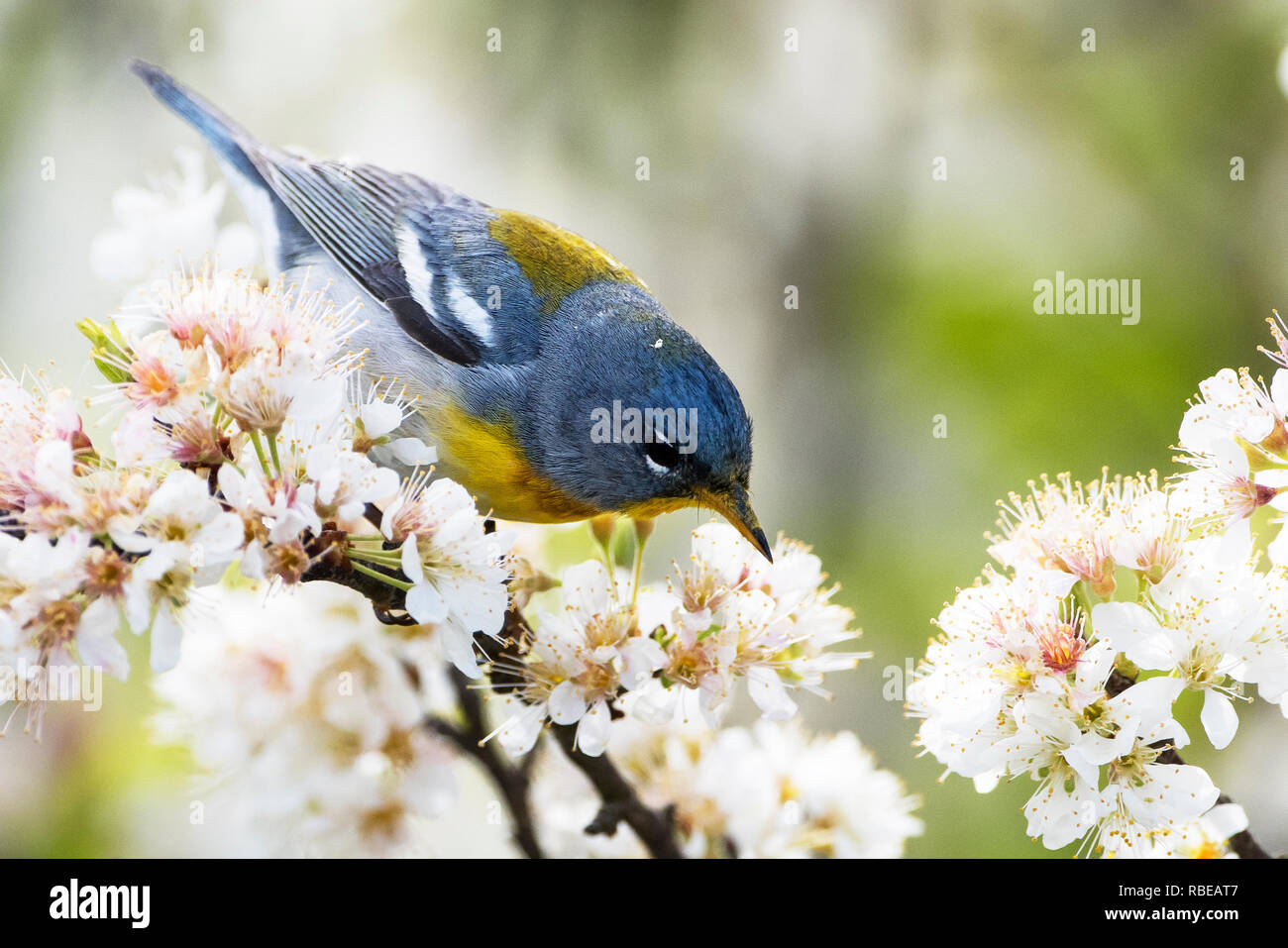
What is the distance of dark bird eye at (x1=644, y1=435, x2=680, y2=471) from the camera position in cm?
264

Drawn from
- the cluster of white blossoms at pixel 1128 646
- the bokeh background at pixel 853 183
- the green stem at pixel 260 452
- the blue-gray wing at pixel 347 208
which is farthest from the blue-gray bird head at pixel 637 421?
the bokeh background at pixel 853 183

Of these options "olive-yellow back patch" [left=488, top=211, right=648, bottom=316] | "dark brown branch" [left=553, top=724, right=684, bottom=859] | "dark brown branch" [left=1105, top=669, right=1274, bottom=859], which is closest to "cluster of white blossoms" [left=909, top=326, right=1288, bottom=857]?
"dark brown branch" [left=1105, top=669, right=1274, bottom=859]

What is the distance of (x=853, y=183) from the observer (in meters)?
5.70

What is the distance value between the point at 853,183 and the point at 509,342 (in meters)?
3.22

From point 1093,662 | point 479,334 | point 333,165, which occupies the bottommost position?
point 1093,662

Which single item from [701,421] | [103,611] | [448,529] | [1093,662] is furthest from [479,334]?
[1093,662]

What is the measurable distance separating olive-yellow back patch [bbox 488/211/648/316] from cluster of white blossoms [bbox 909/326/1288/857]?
1.67 m

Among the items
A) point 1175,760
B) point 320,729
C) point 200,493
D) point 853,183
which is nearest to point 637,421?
point 320,729

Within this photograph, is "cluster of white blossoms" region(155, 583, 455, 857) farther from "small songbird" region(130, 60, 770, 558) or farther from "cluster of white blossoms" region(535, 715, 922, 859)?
"small songbird" region(130, 60, 770, 558)

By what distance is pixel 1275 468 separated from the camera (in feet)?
5.94

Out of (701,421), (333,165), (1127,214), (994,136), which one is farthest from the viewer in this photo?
(994,136)

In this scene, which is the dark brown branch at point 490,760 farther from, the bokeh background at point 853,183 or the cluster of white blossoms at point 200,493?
the bokeh background at point 853,183

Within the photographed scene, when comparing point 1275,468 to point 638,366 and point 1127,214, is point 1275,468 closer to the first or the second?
point 638,366

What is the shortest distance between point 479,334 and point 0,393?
142 centimetres
